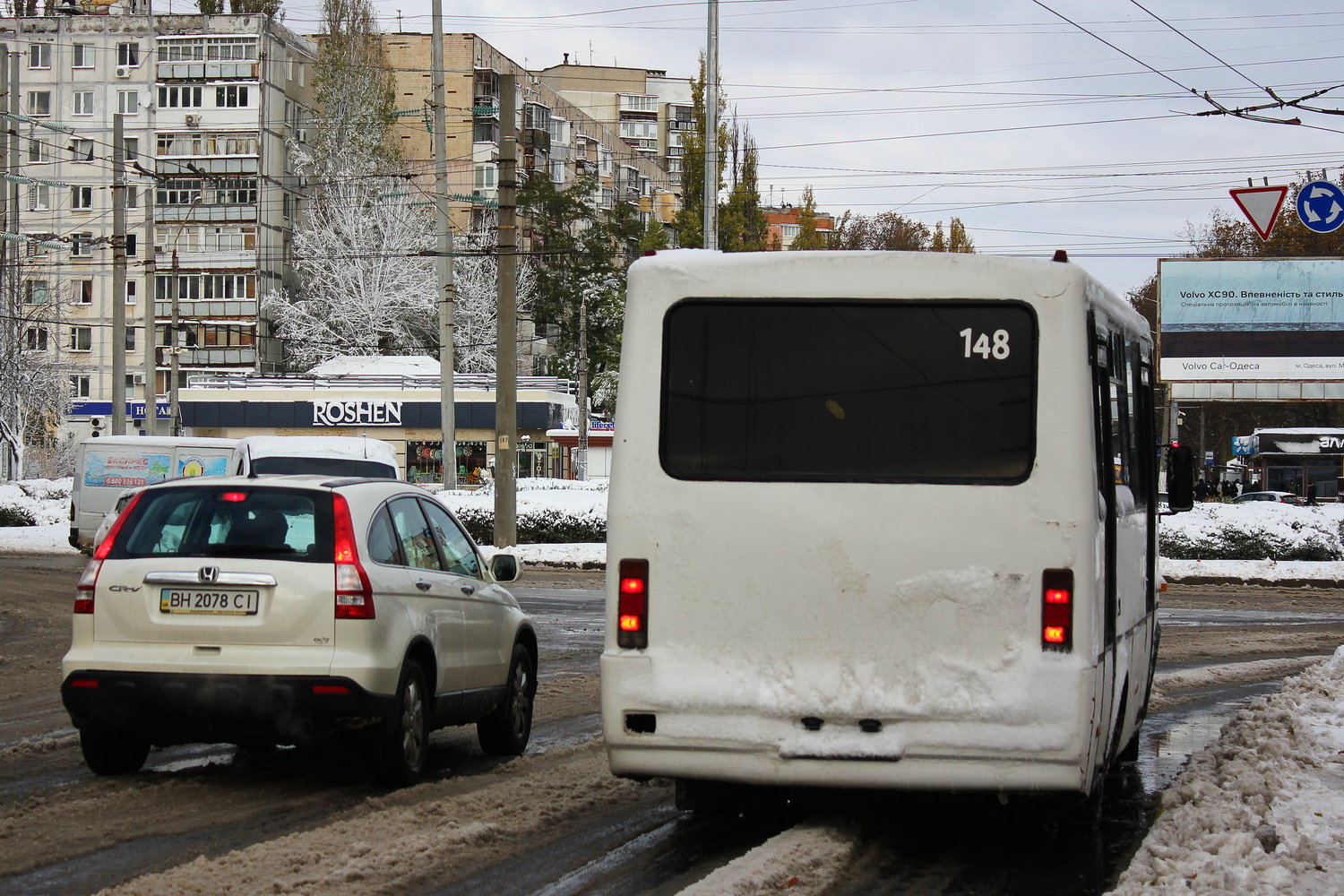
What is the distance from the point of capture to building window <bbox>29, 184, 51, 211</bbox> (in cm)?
8894

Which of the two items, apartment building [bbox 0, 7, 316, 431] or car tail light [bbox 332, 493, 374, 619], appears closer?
car tail light [bbox 332, 493, 374, 619]

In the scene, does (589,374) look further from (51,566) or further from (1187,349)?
(51,566)

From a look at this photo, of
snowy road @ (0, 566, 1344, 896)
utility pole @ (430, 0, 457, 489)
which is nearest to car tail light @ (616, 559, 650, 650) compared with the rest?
snowy road @ (0, 566, 1344, 896)

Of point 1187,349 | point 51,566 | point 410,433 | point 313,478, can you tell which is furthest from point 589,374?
point 313,478

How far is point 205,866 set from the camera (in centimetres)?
604

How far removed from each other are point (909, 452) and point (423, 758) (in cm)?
342

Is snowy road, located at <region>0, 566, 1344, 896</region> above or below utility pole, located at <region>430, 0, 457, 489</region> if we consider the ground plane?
below

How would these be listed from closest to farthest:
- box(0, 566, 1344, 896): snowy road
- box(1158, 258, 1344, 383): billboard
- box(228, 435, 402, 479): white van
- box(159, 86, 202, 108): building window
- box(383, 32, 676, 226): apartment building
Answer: box(0, 566, 1344, 896): snowy road, box(228, 435, 402, 479): white van, box(1158, 258, 1344, 383): billboard, box(159, 86, 202, 108): building window, box(383, 32, 676, 226): apartment building

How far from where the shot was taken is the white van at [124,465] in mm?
26594

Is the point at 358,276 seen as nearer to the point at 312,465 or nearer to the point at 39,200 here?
the point at 39,200

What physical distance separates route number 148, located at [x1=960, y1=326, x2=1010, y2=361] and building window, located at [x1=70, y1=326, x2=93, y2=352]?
89243 mm

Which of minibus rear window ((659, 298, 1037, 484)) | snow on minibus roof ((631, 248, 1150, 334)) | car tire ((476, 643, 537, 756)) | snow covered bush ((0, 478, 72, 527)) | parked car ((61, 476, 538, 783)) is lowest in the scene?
snow covered bush ((0, 478, 72, 527))

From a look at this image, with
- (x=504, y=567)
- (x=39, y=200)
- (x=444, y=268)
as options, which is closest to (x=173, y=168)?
(x=39, y=200)

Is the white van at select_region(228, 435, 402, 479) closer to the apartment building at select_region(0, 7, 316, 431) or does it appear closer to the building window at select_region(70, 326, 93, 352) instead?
the apartment building at select_region(0, 7, 316, 431)
